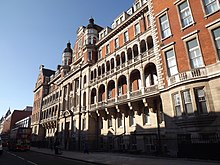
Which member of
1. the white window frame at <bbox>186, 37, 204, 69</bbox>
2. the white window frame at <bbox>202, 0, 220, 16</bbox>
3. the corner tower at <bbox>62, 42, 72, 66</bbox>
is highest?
the corner tower at <bbox>62, 42, 72, 66</bbox>

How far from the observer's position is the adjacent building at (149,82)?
15.5 m

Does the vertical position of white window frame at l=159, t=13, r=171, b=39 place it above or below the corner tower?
below

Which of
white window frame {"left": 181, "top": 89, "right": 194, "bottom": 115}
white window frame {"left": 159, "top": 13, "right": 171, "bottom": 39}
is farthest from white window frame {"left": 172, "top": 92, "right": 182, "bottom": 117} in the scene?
white window frame {"left": 159, "top": 13, "right": 171, "bottom": 39}

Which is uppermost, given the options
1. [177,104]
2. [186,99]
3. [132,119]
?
[186,99]

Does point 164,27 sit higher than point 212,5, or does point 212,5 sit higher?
point 164,27

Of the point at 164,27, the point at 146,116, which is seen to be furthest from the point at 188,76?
the point at 146,116

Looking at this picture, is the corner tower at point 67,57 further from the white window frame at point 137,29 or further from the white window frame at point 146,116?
the white window frame at point 146,116

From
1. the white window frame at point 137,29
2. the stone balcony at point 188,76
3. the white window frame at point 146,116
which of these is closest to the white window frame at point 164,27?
the stone balcony at point 188,76

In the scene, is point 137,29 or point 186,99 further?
point 137,29

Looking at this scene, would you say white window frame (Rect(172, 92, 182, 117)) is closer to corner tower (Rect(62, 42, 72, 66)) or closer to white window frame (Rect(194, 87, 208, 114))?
white window frame (Rect(194, 87, 208, 114))

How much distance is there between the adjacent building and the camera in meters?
15.5

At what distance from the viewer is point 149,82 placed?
79.3ft

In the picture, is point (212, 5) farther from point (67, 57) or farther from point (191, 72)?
point (67, 57)

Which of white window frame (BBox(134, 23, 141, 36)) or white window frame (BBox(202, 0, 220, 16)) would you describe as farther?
white window frame (BBox(134, 23, 141, 36))
